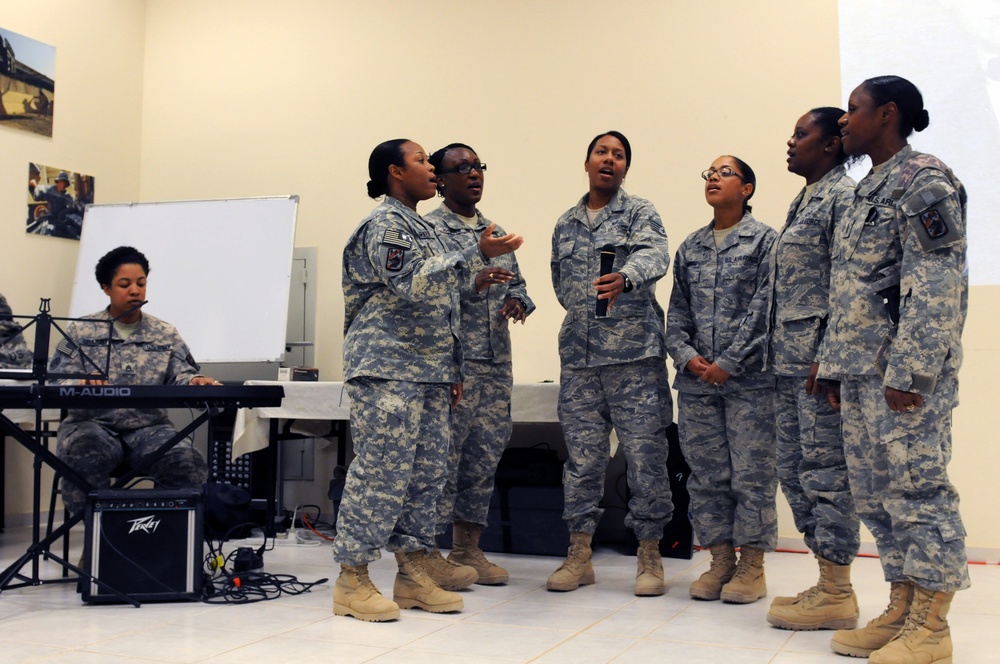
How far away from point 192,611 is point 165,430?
1.07 meters

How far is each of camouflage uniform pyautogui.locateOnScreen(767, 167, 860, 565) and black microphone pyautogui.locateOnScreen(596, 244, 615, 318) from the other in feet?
1.80

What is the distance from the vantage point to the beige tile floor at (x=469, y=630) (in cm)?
250

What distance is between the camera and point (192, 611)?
3002 mm

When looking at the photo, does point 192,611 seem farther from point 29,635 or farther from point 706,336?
point 706,336

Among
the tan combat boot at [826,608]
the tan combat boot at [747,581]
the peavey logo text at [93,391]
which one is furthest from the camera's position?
the tan combat boot at [747,581]

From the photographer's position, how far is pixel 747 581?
321 centimetres

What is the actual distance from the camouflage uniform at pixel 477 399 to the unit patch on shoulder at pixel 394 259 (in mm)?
592

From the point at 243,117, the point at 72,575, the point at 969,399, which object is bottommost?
the point at 72,575

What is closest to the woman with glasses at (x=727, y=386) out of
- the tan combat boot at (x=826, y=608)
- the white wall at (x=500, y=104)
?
the tan combat boot at (x=826, y=608)

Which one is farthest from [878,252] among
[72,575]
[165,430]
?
[72,575]

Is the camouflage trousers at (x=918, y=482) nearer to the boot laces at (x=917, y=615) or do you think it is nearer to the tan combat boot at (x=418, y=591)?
the boot laces at (x=917, y=615)

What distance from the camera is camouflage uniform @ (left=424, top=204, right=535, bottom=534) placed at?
3.45 m

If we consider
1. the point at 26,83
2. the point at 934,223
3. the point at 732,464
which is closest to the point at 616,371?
the point at 732,464

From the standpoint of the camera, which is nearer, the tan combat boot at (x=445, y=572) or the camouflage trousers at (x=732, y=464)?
the camouflage trousers at (x=732, y=464)
